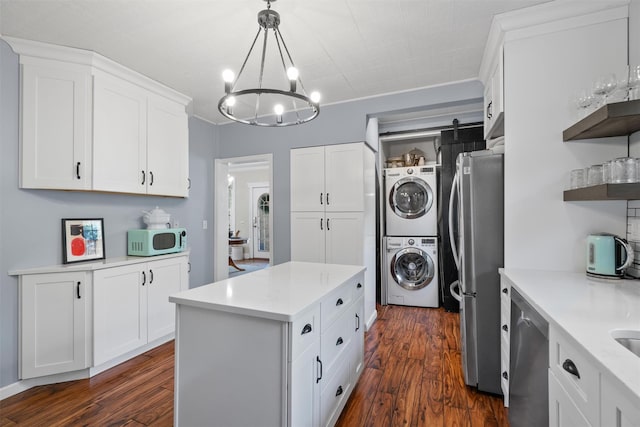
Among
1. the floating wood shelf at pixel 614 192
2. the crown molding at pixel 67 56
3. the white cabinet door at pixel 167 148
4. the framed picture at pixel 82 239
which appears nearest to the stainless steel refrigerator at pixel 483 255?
the floating wood shelf at pixel 614 192

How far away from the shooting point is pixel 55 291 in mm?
2232

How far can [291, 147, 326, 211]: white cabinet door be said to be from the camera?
11.7 feet

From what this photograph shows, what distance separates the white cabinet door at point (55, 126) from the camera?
222 centimetres

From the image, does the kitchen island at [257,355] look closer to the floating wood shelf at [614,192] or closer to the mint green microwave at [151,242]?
the floating wood shelf at [614,192]

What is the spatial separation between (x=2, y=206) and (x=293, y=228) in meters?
2.50

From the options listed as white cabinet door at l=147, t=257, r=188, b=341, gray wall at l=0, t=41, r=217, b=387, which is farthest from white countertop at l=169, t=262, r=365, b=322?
gray wall at l=0, t=41, r=217, b=387

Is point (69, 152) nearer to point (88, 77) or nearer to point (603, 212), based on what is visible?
point (88, 77)

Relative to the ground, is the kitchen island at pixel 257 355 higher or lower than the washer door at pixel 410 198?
lower

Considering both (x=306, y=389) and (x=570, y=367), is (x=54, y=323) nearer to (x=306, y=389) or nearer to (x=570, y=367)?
(x=306, y=389)

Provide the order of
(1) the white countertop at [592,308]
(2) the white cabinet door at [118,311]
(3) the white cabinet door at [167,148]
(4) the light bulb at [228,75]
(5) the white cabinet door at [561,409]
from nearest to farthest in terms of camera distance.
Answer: (1) the white countertop at [592,308], (5) the white cabinet door at [561,409], (4) the light bulb at [228,75], (2) the white cabinet door at [118,311], (3) the white cabinet door at [167,148]

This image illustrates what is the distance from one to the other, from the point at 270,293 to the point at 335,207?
1999 mm

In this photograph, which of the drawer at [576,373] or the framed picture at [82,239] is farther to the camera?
the framed picture at [82,239]

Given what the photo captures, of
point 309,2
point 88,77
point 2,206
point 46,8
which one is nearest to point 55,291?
point 2,206

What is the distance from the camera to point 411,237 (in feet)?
13.6
